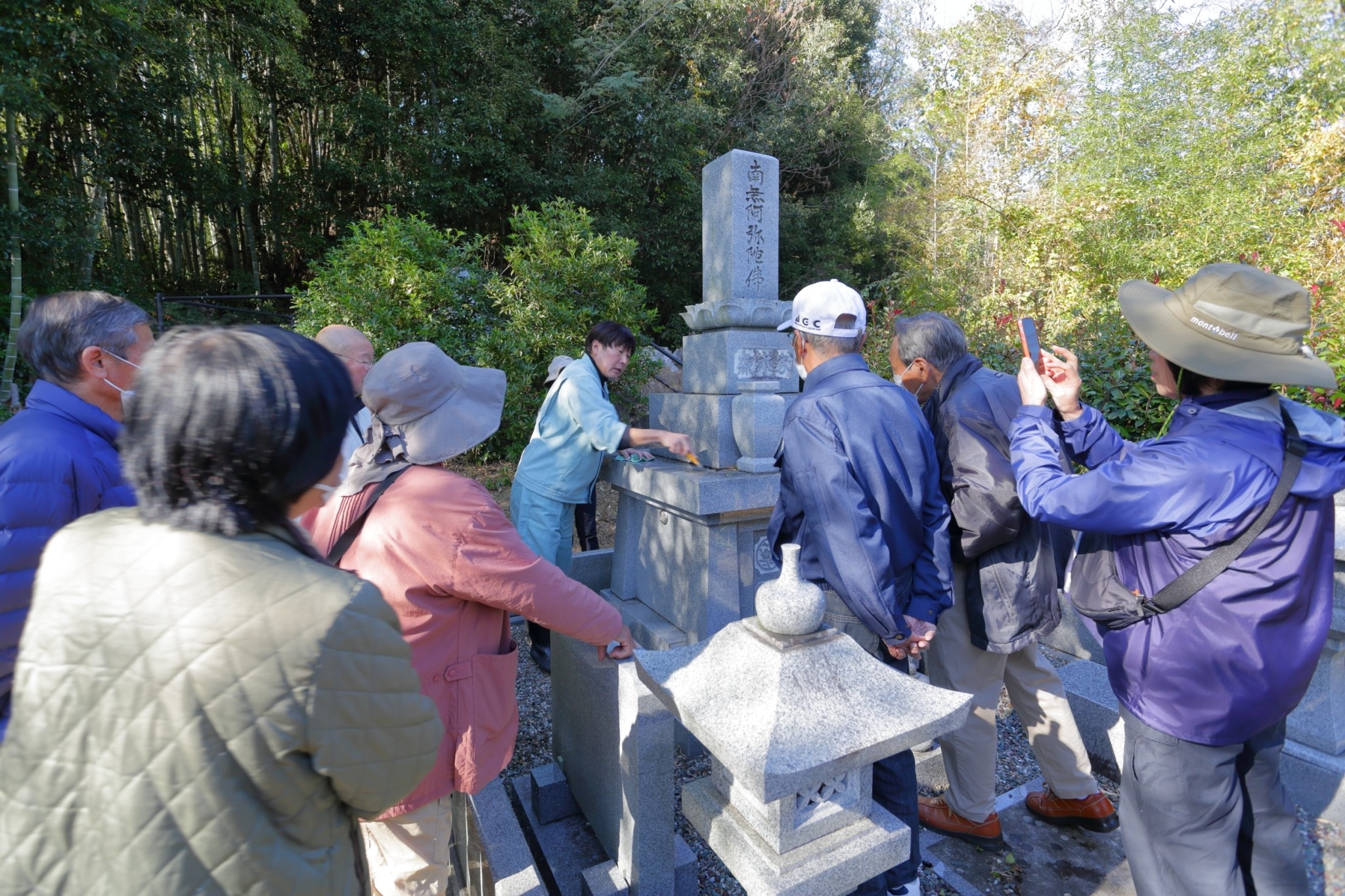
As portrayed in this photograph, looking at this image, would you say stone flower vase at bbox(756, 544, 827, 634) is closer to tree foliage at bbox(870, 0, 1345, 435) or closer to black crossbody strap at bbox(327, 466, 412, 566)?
black crossbody strap at bbox(327, 466, 412, 566)

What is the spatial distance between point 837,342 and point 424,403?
127cm

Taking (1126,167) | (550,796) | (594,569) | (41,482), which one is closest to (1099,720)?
(550,796)

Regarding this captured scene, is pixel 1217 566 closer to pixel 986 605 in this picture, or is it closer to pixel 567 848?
pixel 986 605

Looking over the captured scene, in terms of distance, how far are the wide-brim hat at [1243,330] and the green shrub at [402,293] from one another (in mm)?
5929

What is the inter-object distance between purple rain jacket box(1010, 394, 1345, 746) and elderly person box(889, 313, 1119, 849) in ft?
2.00

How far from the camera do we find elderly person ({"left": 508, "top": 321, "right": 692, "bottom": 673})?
3303mm

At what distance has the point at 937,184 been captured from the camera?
48.1ft

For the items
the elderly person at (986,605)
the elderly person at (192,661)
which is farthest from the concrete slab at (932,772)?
the elderly person at (192,661)

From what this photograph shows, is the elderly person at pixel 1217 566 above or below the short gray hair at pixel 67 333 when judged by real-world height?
below

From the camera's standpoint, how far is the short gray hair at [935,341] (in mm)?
2410

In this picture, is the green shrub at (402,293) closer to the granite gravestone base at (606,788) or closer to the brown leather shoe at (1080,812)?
the granite gravestone base at (606,788)

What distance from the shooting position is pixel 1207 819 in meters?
1.62

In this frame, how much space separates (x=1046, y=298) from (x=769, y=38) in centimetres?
884

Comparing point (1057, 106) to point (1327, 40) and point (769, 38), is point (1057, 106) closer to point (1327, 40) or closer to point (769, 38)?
point (1327, 40)
